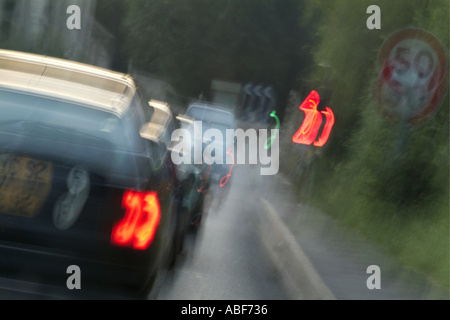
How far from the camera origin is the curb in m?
6.07

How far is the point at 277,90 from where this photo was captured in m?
37.8

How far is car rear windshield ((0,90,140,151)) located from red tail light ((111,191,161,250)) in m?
0.35

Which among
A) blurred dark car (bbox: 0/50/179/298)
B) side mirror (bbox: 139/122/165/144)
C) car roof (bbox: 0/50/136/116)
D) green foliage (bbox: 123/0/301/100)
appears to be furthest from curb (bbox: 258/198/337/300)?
green foliage (bbox: 123/0/301/100)

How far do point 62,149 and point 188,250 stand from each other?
14.0 feet

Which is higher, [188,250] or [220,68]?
[220,68]

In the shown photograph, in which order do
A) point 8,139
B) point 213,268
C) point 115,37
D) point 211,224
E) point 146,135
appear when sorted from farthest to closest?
point 115,37 < point 211,224 < point 213,268 < point 146,135 < point 8,139

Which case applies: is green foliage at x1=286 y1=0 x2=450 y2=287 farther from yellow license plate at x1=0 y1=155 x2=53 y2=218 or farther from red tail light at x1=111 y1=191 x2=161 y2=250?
yellow license plate at x1=0 y1=155 x2=53 y2=218

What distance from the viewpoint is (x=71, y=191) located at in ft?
12.1

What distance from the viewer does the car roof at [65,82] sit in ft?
12.9

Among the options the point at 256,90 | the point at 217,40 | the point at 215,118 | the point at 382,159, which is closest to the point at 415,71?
the point at 382,159
